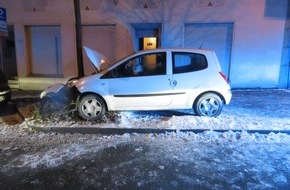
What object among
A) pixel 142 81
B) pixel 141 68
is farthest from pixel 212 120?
pixel 141 68

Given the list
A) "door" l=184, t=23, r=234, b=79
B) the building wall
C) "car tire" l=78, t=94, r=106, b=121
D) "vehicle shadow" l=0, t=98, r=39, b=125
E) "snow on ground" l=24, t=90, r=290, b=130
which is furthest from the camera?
"door" l=184, t=23, r=234, b=79

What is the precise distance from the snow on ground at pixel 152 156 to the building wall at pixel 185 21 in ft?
14.1

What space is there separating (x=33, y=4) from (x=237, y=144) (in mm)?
9752

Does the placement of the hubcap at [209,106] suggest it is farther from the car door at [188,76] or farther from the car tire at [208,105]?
the car door at [188,76]

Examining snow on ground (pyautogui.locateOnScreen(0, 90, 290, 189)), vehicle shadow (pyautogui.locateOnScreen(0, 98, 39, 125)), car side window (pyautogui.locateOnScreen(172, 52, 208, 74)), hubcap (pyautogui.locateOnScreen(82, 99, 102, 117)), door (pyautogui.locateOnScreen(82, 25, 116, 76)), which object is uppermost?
door (pyautogui.locateOnScreen(82, 25, 116, 76))

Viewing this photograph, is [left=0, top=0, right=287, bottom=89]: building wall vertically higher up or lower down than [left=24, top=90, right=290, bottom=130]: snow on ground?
higher up

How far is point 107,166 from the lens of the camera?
4.18 metres

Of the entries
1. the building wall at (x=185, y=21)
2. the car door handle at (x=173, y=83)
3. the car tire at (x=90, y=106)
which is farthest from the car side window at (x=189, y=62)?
the building wall at (x=185, y=21)

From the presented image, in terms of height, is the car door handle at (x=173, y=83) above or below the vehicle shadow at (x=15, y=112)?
above

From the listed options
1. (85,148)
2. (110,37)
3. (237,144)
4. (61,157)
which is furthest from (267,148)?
(110,37)

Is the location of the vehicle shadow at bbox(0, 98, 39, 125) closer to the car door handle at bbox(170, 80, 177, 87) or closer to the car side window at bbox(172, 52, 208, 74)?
the car door handle at bbox(170, 80, 177, 87)

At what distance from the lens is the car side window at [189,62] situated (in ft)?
20.5

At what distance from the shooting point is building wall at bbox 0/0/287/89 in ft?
32.9

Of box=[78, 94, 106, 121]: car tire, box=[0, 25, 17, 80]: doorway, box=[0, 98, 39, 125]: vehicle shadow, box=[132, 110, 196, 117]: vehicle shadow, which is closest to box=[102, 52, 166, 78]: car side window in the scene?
box=[78, 94, 106, 121]: car tire
